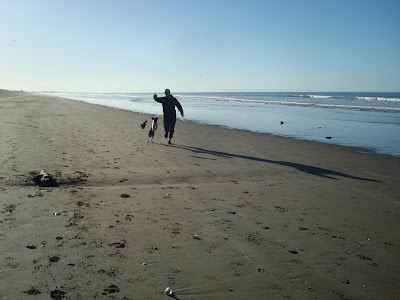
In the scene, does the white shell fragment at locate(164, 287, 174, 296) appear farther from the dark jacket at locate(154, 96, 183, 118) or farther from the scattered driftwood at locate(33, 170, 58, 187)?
the dark jacket at locate(154, 96, 183, 118)

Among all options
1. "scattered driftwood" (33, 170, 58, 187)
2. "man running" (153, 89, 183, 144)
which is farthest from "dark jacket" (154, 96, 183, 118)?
"scattered driftwood" (33, 170, 58, 187)

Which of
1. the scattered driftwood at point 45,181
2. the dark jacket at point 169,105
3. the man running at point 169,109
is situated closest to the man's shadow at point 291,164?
the man running at point 169,109

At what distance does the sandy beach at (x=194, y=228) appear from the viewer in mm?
3035

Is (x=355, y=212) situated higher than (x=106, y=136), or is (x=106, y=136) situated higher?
(x=106, y=136)

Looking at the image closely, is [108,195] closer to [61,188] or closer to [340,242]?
[61,188]

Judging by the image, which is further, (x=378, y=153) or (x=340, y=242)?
(x=378, y=153)

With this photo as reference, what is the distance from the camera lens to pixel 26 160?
7.27 meters

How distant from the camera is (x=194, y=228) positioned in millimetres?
4297

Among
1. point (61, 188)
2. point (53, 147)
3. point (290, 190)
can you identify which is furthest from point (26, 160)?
point (290, 190)

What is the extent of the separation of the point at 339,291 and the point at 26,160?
7.03 m

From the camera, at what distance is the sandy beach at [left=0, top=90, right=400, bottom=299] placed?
3035mm

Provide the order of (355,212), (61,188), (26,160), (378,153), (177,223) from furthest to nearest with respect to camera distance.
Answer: (378,153), (26,160), (61,188), (355,212), (177,223)

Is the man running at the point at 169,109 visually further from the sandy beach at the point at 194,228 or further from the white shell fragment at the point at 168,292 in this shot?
the white shell fragment at the point at 168,292

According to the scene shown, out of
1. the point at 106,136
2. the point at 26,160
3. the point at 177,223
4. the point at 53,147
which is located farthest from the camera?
the point at 106,136
